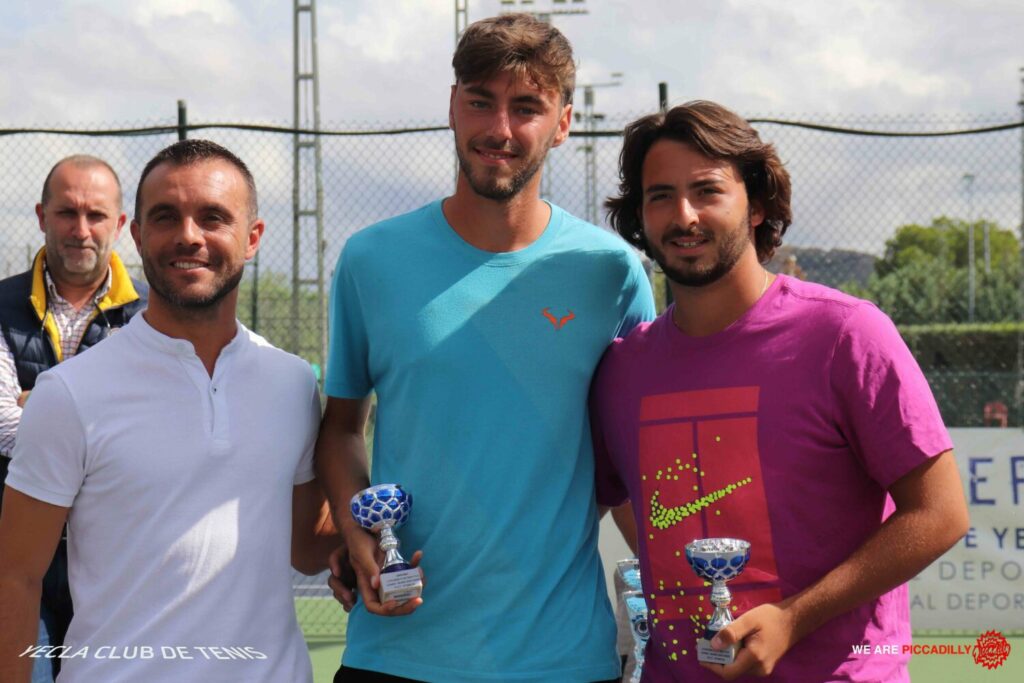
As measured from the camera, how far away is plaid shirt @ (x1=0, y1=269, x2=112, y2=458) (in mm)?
3693

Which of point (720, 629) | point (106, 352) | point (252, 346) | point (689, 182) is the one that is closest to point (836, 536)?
point (720, 629)

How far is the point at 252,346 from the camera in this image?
2.67 meters

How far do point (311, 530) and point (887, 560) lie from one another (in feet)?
4.49

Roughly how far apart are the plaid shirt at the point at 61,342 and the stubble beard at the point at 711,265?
226cm

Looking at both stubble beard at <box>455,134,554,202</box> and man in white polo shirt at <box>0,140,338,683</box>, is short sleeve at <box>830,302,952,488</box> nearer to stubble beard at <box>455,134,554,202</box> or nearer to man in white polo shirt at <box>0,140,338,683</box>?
stubble beard at <box>455,134,554,202</box>

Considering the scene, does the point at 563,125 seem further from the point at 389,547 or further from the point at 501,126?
the point at 389,547

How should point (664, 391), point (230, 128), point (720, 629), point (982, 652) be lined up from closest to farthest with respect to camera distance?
point (720, 629), point (664, 391), point (982, 652), point (230, 128)

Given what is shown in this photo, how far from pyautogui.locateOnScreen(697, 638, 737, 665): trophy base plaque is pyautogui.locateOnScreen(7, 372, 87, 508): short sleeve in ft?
4.31

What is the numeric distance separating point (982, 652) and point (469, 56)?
438 centimetres

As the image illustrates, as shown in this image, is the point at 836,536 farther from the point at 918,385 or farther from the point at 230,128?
the point at 230,128

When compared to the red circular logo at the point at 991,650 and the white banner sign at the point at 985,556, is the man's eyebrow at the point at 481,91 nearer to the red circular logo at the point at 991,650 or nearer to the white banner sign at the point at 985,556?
the red circular logo at the point at 991,650

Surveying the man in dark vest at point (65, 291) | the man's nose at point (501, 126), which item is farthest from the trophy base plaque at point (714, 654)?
the man in dark vest at point (65, 291)

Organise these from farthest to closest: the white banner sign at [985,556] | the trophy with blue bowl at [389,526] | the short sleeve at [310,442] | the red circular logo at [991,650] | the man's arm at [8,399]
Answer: the white banner sign at [985,556] → the red circular logo at [991,650] → the man's arm at [8,399] → the short sleeve at [310,442] → the trophy with blue bowl at [389,526]

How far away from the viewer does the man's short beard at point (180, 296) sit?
2.50 meters
